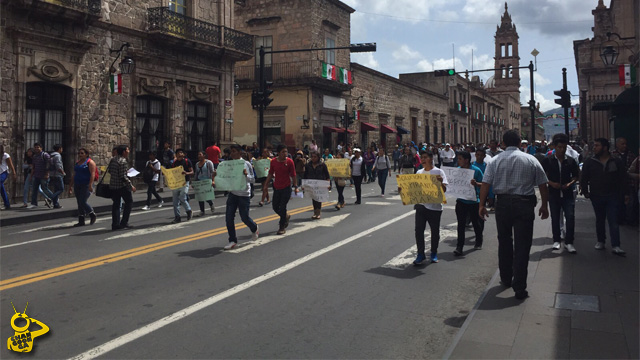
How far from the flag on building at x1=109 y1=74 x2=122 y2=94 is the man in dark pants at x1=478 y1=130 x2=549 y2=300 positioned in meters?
14.9

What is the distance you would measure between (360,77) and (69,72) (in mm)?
22916

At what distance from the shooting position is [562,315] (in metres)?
4.62

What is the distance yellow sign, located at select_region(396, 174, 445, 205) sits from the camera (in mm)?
6980

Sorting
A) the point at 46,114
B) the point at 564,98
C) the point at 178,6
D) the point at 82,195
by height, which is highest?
the point at 178,6

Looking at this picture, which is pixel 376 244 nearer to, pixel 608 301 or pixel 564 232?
pixel 564 232

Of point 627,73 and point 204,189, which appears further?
point 627,73

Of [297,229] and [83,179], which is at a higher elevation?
[83,179]

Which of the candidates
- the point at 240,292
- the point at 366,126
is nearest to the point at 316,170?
the point at 240,292

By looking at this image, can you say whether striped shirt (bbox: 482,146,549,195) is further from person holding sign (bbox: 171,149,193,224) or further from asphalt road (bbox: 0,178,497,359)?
person holding sign (bbox: 171,149,193,224)

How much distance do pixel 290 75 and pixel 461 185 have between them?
24.1m

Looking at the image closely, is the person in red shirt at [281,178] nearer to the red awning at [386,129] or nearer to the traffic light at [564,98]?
the traffic light at [564,98]

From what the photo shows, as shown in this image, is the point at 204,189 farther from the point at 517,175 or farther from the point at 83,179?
the point at 517,175

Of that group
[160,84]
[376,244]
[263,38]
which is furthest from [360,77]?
[376,244]

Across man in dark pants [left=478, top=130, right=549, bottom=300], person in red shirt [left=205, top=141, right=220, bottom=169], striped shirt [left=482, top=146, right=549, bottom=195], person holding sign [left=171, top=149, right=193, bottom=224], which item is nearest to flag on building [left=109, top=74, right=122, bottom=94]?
person in red shirt [left=205, top=141, right=220, bottom=169]
